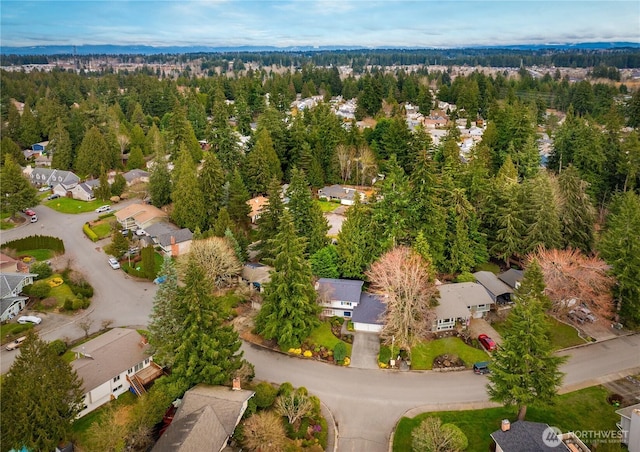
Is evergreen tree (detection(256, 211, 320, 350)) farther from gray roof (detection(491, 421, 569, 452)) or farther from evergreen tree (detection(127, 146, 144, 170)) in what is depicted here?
evergreen tree (detection(127, 146, 144, 170))

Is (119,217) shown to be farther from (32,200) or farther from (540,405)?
(540,405)

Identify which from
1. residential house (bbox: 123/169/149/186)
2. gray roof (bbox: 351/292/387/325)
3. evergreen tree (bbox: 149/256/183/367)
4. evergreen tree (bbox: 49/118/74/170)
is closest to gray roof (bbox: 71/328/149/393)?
evergreen tree (bbox: 149/256/183/367)

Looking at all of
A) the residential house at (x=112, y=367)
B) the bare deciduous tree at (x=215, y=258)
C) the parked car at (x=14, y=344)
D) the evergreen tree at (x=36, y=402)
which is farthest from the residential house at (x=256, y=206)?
the evergreen tree at (x=36, y=402)

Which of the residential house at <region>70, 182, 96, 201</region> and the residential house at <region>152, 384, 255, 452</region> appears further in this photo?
the residential house at <region>70, 182, 96, 201</region>

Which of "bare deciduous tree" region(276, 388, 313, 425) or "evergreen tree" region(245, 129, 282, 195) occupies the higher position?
"evergreen tree" region(245, 129, 282, 195)

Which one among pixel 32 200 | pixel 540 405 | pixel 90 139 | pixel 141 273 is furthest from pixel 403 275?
pixel 90 139

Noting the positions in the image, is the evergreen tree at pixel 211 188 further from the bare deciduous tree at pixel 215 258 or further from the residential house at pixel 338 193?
the residential house at pixel 338 193
